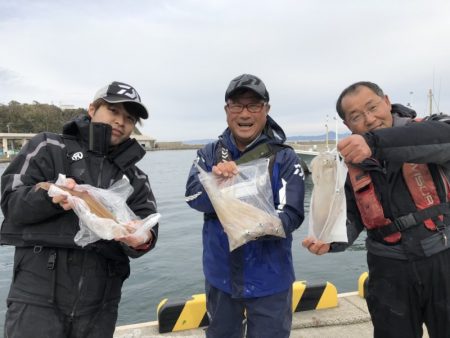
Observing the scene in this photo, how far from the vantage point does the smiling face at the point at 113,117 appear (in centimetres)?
226

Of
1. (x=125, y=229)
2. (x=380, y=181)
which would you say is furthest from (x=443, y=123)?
(x=125, y=229)

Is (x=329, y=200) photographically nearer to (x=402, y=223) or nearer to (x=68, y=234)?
(x=402, y=223)

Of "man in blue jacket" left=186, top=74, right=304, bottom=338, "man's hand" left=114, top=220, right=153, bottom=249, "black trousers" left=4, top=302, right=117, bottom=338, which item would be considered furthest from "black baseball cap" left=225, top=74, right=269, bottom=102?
"black trousers" left=4, top=302, right=117, bottom=338

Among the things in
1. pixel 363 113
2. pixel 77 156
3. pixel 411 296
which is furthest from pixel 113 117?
pixel 411 296

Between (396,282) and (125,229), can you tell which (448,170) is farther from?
(125,229)

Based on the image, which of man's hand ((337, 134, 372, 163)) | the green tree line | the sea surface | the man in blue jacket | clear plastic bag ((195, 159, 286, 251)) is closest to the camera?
man's hand ((337, 134, 372, 163))

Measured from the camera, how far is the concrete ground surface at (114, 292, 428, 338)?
11.8 feet

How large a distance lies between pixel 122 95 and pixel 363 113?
157 cm

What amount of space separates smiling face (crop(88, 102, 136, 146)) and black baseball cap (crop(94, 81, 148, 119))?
53mm

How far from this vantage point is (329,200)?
2078 mm

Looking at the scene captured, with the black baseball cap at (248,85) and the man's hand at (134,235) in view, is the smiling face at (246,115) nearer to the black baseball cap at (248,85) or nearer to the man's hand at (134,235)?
the black baseball cap at (248,85)

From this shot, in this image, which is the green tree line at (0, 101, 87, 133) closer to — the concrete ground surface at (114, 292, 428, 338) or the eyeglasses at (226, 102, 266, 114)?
the concrete ground surface at (114, 292, 428, 338)

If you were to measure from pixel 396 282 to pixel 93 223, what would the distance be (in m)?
1.88

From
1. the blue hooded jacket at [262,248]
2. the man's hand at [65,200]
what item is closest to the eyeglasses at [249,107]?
the blue hooded jacket at [262,248]
